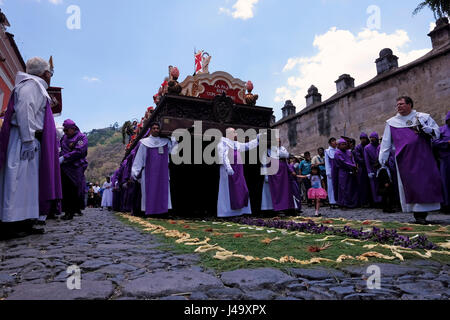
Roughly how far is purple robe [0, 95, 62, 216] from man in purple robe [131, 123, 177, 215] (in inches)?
127

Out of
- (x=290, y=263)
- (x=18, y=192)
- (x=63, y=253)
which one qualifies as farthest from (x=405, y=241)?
(x=18, y=192)

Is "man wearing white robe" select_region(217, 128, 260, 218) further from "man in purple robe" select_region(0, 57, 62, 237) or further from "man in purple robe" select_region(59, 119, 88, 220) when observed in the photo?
"man in purple robe" select_region(0, 57, 62, 237)

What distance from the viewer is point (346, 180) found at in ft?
32.0

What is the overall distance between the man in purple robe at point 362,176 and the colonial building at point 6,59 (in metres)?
12.7

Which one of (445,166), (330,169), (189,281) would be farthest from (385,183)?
(189,281)

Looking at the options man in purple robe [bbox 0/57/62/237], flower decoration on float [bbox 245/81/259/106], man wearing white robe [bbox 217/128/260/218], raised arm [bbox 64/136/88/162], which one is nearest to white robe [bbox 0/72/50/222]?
man in purple robe [bbox 0/57/62/237]

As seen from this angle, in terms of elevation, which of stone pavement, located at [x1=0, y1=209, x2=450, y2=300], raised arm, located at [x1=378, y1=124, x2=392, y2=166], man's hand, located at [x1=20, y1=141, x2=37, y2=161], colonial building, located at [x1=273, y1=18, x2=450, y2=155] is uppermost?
colonial building, located at [x1=273, y1=18, x2=450, y2=155]

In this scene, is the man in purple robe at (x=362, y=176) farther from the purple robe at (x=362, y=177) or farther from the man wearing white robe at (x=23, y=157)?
the man wearing white robe at (x=23, y=157)

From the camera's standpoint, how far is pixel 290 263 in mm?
2139

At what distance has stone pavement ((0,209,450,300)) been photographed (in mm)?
1483

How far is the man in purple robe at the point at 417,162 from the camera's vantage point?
16.1 feet

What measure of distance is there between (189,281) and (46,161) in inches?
124
